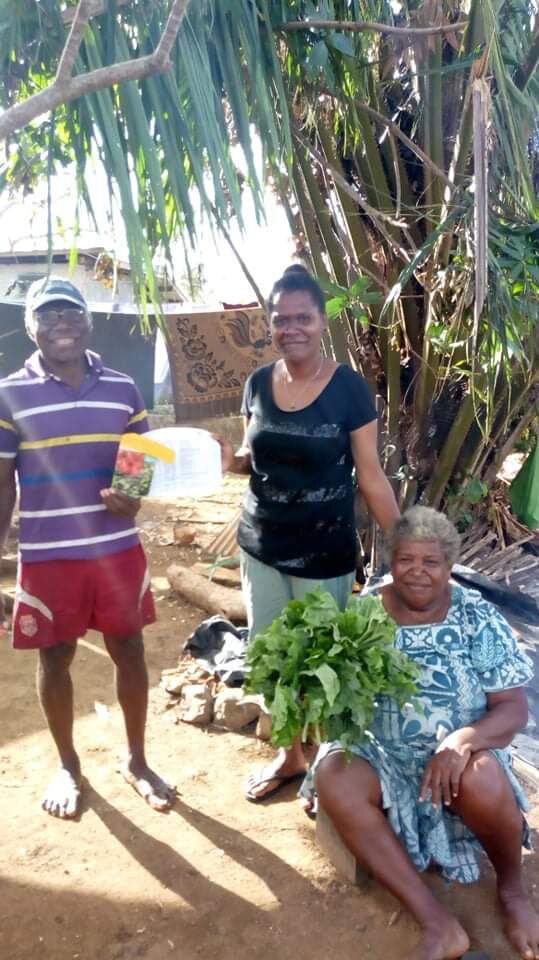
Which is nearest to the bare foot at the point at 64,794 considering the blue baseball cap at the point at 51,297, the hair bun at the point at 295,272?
the blue baseball cap at the point at 51,297

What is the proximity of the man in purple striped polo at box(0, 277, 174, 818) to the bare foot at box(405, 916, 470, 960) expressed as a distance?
1.20 meters

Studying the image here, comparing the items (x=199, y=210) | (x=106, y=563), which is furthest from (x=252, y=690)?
(x=199, y=210)

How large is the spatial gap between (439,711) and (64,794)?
4.50 feet

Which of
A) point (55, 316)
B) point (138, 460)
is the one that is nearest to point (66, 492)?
point (138, 460)

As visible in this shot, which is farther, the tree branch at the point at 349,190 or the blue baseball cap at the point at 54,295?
the tree branch at the point at 349,190

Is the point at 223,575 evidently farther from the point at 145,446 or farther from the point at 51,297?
the point at 51,297

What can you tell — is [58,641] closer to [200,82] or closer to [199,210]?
[199,210]

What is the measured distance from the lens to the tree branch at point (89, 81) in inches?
53.2

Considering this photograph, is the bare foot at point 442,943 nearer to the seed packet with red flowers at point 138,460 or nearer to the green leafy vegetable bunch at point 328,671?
the green leafy vegetable bunch at point 328,671

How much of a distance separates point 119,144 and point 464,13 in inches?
90.7

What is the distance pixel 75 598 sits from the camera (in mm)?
2395

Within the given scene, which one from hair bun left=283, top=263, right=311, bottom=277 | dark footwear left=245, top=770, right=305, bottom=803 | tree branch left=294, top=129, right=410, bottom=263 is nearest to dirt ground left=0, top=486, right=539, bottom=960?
dark footwear left=245, top=770, right=305, bottom=803

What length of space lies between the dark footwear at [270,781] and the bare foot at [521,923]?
86 cm

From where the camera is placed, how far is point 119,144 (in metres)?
1.72
